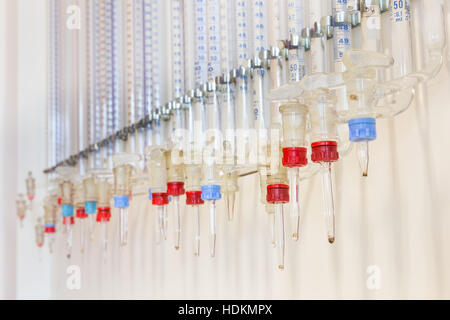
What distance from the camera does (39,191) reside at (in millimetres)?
2549

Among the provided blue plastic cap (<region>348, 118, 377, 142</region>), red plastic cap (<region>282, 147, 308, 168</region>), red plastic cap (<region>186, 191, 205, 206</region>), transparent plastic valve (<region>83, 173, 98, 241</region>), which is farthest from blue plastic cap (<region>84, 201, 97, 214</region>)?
blue plastic cap (<region>348, 118, 377, 142</region>)

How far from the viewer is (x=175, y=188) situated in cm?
133

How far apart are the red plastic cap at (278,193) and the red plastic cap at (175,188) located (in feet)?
0.95

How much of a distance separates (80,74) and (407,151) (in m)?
1.25

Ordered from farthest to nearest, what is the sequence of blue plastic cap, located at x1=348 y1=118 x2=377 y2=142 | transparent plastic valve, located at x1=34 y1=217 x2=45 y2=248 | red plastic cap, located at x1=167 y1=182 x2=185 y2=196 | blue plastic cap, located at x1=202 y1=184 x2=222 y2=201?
1. transparent plastic valve, located at x1=34 y1=217 x2=45 y2=248
2. red plastic cap, located at x1=167 y1=182 x2=185 y2=196
3. blue plastic cap, located at x1=202 y1=184 x2=222 y2=201
4. blue plastic cap, located at x1=348 y1=118 x2=377 y2=142

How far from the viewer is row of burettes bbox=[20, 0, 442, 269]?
0.93m

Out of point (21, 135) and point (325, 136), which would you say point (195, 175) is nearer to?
point (325, 136)

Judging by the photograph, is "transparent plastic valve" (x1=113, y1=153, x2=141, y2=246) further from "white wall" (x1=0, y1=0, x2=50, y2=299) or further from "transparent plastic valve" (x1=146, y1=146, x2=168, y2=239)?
"white wall" (x1=0, y1=0, x2=50, y2=299)

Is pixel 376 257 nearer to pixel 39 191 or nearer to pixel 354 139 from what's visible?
pixel 354 139

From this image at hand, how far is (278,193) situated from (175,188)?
0.31m

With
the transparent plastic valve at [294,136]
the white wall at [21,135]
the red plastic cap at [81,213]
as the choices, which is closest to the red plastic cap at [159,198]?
the transparent plastic valve at [294,136]

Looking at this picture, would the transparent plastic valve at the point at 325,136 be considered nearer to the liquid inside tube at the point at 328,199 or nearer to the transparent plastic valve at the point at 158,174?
the liquid inside tube at the point at 328,199

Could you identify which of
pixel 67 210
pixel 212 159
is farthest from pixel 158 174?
pixel 67 210
